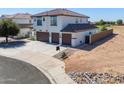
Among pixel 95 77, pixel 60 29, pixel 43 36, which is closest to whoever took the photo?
pixel 95 77

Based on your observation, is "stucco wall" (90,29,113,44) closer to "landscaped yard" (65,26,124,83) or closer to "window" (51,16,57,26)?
"window" (51,16,57,26)

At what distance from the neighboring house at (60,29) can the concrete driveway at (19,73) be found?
33.3ft

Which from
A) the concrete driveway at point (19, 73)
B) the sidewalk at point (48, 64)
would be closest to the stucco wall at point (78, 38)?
the sidewalk at point (48, 64)

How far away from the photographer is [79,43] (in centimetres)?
2808

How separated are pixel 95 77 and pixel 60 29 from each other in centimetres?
1639

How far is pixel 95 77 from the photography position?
1348cm

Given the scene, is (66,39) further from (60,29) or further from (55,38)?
(55,38)

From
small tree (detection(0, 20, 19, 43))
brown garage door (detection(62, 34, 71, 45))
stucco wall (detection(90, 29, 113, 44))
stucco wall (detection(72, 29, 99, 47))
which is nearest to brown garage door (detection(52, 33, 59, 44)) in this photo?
brown garage door (detection(62, 34, 71, 45))

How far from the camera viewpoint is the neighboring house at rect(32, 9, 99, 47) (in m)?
27.7

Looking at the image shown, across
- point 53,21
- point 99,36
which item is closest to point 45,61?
point 53,21

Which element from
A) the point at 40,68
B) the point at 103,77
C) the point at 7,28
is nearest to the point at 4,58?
the point at 40,68

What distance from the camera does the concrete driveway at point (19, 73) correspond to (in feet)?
44.7

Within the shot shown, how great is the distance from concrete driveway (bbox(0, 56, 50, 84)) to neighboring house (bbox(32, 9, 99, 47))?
33.3 ft
